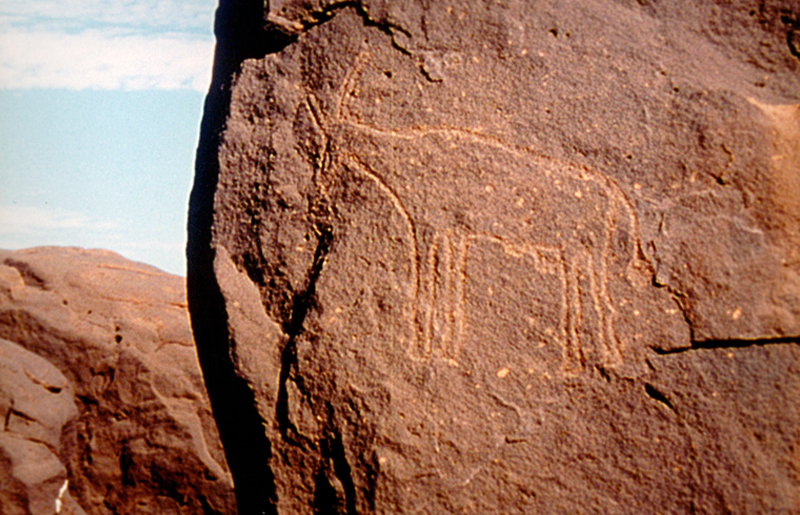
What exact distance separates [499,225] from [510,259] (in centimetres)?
10

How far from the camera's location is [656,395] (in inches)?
82.4

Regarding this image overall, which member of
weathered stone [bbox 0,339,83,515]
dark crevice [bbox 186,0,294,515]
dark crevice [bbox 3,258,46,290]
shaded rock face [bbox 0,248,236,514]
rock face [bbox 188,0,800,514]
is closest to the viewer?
rock face [bbox 188,0,800,514]

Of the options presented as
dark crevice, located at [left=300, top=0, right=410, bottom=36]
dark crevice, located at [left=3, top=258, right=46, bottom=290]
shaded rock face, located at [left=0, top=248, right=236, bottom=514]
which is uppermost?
dark crevice, located at [left=300, top=0, right=410, bottom=36]

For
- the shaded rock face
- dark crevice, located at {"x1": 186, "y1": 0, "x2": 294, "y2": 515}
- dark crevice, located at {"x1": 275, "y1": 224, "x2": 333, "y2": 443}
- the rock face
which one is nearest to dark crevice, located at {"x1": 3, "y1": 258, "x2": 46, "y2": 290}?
the shaded rock face

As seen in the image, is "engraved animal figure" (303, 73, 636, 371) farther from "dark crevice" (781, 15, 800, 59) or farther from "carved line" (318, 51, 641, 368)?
"dark crevice" (781, 15, 800, 59)

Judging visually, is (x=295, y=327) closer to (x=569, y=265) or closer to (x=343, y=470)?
(x=343, y=470)

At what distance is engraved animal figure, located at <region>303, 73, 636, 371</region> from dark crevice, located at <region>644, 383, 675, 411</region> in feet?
0.39

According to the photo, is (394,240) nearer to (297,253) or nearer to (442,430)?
(297,253)

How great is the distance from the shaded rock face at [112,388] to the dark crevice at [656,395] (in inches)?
68.9

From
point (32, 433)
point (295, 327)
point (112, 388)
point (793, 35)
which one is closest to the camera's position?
point (295, 327)

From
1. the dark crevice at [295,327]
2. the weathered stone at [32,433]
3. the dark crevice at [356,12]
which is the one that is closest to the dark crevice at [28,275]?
the weathered stone at [32,433]

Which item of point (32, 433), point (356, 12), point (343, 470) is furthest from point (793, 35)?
point (32, 433)

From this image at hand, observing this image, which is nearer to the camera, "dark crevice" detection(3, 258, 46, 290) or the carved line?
the carved line

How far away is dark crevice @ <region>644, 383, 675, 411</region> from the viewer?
209 centimetres
